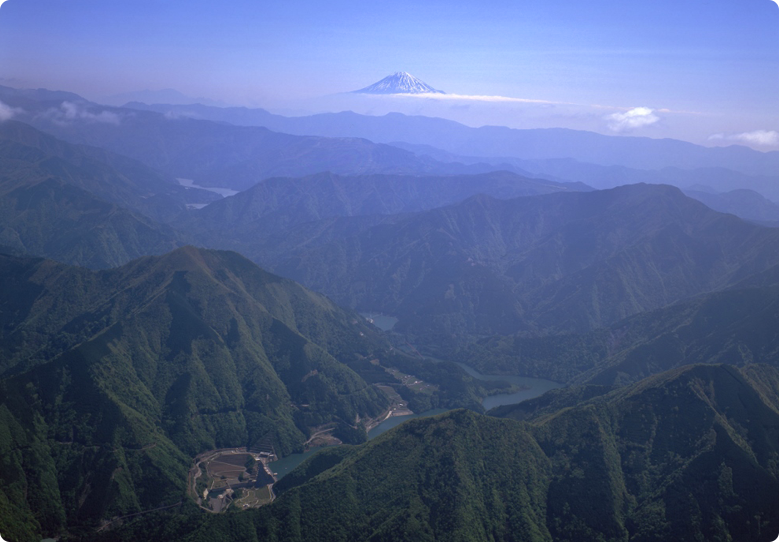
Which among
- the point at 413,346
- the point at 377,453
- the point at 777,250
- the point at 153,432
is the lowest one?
the point at 413,346

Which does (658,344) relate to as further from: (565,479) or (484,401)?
(565,479)

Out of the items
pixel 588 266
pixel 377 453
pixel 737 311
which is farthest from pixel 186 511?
pixel 588 266

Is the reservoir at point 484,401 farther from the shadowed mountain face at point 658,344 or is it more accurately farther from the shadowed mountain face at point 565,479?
the shadowed mountain face at point 565,479

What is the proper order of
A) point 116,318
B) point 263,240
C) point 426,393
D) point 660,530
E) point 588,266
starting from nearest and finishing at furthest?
point 660,530 → point 116,318 → point 426,393 → point 588,266 → point 263,240

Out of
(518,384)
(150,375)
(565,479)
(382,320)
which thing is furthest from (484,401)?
(150,375)


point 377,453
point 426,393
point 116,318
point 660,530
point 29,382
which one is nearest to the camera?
point 660,530

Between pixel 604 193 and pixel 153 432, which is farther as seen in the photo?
pixel 604 193

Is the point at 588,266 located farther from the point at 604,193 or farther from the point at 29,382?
the point at 29,382

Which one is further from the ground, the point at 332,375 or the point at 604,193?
the point at 604,193

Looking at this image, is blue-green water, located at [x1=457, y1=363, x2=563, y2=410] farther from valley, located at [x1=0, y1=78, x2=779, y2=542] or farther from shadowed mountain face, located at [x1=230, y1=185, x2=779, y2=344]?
shadowed mountain face, located at [x1=230, y1=185, x2=779, y2=344]
